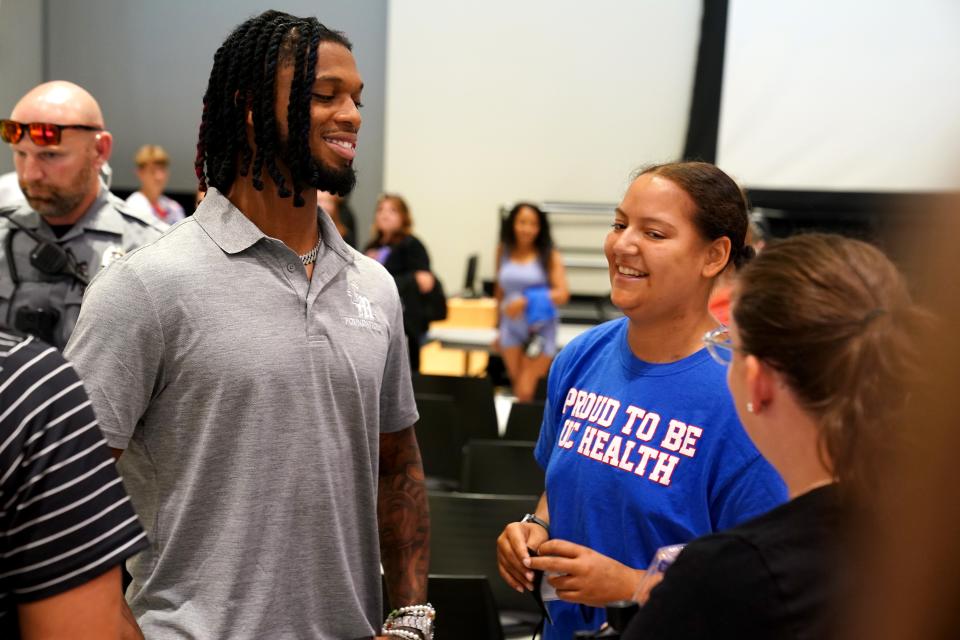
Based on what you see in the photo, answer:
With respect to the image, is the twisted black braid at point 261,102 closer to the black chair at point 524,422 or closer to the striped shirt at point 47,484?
the striped shirt at point 47,484

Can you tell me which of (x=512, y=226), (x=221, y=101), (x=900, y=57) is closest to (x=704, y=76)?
(x=900, y=57)

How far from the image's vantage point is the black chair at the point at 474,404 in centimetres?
425

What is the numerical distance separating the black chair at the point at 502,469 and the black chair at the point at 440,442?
47cm

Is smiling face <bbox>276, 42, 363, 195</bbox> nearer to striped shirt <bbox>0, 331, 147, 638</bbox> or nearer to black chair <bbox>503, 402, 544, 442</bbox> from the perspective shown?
striped shirt <bbox>0, 331, 147, 638</bbox>

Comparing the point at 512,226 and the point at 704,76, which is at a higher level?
the point at 704,76


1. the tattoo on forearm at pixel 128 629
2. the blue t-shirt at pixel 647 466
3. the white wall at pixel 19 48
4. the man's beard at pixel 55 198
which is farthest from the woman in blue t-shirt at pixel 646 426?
the white wall at pixel 19 48

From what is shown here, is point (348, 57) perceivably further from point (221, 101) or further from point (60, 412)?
point (60, 412)

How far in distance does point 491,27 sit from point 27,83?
4.48 m

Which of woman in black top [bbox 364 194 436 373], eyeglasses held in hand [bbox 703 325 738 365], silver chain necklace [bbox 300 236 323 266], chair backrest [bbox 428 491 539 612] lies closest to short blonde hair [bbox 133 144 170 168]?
woman in black top [bbox 364 194 436 373]

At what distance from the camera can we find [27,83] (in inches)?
334

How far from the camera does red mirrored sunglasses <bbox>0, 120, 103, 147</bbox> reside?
274 cm

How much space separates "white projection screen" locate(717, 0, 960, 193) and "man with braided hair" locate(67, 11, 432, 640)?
26.2ft

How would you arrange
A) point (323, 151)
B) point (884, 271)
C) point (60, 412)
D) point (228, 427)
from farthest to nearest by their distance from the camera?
point (323, 151) < point (228, 427) < point (884, 271) < point (60, 412)

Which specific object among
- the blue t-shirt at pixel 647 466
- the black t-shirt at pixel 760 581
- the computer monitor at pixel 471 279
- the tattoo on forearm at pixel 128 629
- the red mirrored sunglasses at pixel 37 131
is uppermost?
the red mirrored sunglasses at pixel 37 131
